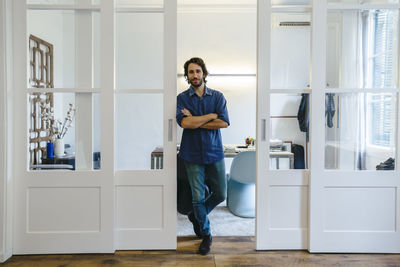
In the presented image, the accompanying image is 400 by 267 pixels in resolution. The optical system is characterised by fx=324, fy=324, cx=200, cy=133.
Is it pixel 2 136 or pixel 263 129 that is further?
pixel 263 129

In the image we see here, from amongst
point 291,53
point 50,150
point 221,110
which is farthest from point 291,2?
point 50,150

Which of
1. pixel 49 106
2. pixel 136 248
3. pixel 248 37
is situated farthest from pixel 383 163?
pixel 248 37

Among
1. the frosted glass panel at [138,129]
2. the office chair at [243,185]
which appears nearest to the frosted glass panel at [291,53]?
the frosted glass panel at [138,129]

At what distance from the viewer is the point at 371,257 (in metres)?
2.47

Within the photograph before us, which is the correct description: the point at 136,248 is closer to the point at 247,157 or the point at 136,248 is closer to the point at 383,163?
the point at 247,157

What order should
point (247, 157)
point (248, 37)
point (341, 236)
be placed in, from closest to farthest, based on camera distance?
1. point (341, 236)
2. point (247, 157)
3. point (248, 37)

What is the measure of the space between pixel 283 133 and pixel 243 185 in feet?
4.09

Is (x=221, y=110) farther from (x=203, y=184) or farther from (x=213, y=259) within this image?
(x=213, y=259)

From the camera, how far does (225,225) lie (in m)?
3.26

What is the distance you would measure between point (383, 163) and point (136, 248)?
2058 millimetres

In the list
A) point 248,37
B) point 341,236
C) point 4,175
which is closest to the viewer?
point 4,175

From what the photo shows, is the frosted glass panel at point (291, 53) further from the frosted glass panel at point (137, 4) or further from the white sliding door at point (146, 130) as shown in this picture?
the frosted glass panel at point (137, 4)

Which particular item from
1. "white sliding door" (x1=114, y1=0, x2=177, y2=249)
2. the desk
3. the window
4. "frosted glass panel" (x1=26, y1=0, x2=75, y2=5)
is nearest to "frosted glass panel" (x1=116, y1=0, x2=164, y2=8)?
"white sliding door" (x1=114, y1=0, x2=177, y2=249)

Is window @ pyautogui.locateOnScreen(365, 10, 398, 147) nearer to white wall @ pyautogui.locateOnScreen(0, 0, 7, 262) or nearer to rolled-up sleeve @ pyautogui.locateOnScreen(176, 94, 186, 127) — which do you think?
rolled-up sleeve @ pyautogui.locateOnScreen(176, 94, 186, 127)
